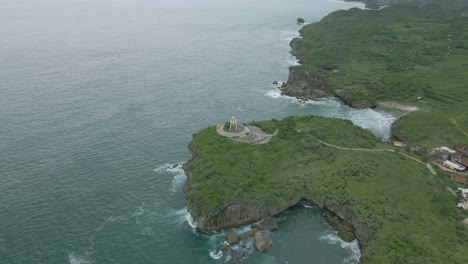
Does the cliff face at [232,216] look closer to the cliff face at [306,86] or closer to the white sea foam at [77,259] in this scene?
the white sea foam at [77,259]

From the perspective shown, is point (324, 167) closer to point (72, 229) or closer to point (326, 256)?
point (326, 256)

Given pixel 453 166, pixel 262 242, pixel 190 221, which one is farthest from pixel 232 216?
pixel 453 166

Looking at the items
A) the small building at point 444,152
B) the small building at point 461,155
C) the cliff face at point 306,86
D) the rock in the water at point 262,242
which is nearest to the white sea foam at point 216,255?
the rock in the water at point 262,242

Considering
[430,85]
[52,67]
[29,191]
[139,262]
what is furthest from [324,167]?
[52,67]

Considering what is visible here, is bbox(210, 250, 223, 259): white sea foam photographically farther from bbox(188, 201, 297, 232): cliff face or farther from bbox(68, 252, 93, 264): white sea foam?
bbox(68, 252, 93, 264): white sea foam

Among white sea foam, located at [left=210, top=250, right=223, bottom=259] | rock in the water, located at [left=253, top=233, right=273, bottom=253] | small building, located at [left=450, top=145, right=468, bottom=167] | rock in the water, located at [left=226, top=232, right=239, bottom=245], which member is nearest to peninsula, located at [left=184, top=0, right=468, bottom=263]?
rock in the water, located at [left=226, top=232, right=239, bottom=245]

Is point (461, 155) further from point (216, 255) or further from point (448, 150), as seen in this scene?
point (216, 255)
